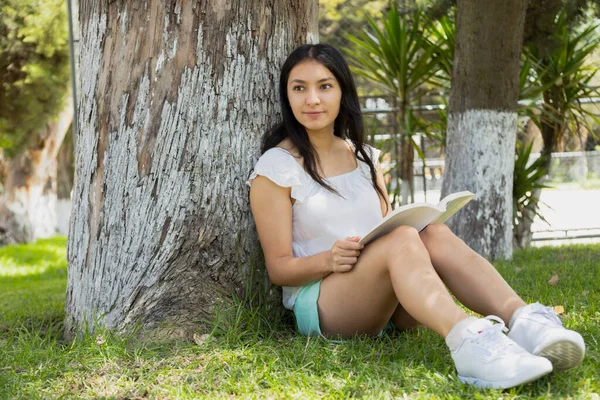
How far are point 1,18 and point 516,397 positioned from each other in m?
13.1

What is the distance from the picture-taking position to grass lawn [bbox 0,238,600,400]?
241 cm

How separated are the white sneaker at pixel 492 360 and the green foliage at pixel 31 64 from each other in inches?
495

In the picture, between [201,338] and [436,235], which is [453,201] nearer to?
[436,235]

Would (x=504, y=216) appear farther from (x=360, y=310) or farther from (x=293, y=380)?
(x=293, y=380)

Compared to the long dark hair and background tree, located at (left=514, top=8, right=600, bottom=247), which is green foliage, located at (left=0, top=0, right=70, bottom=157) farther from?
the long dark hair

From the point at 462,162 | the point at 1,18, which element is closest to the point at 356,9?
the point at 1,18

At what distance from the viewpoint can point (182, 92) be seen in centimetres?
319

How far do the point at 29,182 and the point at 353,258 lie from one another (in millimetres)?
14885

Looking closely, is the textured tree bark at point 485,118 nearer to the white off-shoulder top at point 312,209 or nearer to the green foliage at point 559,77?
the green foliage at point 559,77

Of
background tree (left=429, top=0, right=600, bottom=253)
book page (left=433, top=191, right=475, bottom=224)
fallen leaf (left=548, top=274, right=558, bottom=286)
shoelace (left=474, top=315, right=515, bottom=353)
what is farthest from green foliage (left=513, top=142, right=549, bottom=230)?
shoelace (left=474, top=315, right=515, bottom=353)

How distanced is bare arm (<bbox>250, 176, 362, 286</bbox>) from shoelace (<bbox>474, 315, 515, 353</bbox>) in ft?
2.33

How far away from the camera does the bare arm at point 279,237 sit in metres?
2.98

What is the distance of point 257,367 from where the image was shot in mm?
2660

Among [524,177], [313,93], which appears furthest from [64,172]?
[313,93]
